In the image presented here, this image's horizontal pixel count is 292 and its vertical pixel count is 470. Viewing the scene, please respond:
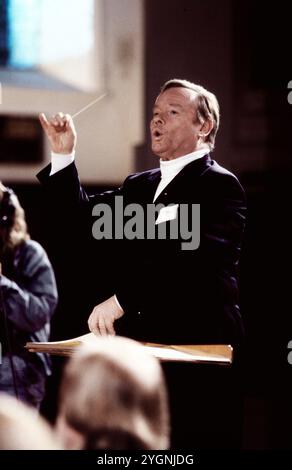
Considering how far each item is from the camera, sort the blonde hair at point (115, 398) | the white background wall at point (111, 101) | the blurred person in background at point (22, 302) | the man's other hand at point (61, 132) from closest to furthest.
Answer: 1. the blonde hair at point (115, 398)
2. the man's other hand at point (61, 132)
3. the blurred person in background at point (22, 302)
4. the white background wall at point (111, 101)

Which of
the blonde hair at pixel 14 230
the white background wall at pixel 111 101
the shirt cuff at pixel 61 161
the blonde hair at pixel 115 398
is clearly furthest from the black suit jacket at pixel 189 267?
the blonde hair at pixel 115 398

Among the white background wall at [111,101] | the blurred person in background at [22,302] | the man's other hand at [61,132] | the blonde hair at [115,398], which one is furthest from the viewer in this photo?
the white background wall at [111,101]

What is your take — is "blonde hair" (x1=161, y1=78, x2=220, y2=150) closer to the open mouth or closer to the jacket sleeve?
the open mouth

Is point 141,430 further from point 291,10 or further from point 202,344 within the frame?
point 291,10

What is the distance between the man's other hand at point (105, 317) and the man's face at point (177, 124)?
1.18 feet

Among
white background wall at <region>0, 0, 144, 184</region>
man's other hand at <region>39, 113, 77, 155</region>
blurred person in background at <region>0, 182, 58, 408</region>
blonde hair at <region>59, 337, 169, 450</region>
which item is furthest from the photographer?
white background wall at <region>0, 0, 144, 184</region>

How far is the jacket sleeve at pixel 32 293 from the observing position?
6.19ft

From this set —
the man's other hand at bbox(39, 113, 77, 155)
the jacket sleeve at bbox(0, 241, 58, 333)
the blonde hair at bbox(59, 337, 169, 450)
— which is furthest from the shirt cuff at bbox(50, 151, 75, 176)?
the blonde hair at bbox(59, 337, 169, 450)

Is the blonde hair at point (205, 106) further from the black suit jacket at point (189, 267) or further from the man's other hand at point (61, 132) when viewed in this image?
the man's other hand at point (61, 132)

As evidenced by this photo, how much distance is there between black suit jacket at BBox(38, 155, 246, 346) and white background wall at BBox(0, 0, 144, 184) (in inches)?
14.1

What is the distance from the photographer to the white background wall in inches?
83.8

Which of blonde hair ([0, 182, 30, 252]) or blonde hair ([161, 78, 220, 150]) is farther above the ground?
blonde hair ([161, 78, 220, 150])

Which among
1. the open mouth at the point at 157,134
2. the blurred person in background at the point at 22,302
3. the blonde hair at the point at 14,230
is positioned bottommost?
the blurred person in background at the point at 22,302

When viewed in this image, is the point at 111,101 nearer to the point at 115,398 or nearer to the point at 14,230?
the point at 14,230
